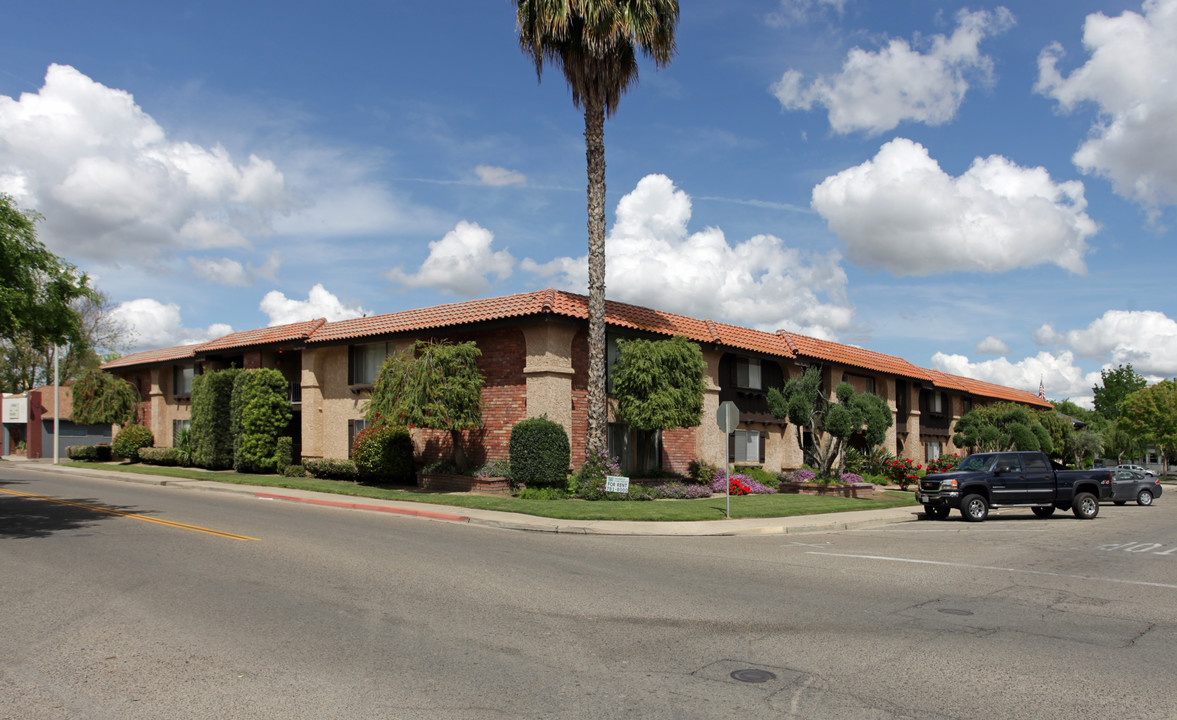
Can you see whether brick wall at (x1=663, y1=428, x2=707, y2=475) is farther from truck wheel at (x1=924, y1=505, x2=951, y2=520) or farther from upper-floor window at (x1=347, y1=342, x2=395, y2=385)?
upper-floor window at (x1=347, y1=342, x2=395, y2=385)

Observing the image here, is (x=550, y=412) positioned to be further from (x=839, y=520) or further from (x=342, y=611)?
(x=342, y=611)

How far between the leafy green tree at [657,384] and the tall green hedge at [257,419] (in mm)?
16161

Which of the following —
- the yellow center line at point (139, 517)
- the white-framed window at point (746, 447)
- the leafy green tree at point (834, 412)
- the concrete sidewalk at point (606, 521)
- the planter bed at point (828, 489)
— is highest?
the leafy green tree at point (834, 412)

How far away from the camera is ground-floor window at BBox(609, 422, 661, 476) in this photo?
25922 millimetres

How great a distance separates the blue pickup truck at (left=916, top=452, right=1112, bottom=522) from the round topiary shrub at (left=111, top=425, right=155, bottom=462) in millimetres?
38476

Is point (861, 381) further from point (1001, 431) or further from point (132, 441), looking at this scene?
point (132, 441)

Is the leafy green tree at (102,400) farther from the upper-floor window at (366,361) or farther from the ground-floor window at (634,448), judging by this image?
the ground-floor window at (634,448)

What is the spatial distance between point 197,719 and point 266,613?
118 inches

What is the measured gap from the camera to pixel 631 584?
33.4 ft

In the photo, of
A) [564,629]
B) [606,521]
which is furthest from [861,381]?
[564,629]

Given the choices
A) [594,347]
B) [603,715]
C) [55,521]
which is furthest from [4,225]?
[603,715]

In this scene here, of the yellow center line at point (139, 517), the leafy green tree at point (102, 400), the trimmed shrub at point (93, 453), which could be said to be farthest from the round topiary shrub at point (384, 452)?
the trimmed shrub at point (93, 453)

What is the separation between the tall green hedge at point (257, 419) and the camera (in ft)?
104

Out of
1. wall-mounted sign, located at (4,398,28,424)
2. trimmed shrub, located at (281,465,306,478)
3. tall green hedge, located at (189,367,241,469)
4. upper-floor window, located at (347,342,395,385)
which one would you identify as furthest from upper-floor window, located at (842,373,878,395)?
wall-mounted sign, located at (4,398,28,424)
